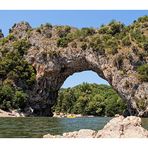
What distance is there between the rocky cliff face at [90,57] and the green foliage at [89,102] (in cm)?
2402

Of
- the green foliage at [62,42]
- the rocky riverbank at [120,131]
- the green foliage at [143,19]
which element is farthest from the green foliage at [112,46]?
the rocky riverbank at [120,131]

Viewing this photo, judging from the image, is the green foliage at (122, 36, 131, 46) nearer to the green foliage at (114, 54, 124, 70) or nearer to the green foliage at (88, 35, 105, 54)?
the green foliage at (114, 54, 124, 70)

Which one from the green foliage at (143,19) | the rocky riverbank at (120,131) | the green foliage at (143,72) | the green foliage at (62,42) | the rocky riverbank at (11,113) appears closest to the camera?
the rocky riverbank at (120,131)

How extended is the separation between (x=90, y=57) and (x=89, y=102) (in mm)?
35210

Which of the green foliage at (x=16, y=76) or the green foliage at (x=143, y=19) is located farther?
the green foliage at (x=143, y=19)

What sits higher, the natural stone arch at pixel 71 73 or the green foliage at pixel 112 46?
the green foliage at pixel 112 46

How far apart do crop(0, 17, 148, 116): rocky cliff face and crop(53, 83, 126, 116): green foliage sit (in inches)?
946

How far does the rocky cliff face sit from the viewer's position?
5903 cm

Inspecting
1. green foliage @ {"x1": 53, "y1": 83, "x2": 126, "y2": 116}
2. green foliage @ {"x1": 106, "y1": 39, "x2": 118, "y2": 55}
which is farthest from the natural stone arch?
green foliage @ {"x1": 53, "y1": 83, "x2": 126, "y2": 116}

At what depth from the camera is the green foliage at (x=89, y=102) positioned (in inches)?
3519

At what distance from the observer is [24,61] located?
64062 millimetres

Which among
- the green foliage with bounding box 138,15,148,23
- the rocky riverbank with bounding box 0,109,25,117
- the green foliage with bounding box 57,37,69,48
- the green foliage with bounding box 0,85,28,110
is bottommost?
the rocky riverbank with bounding box 0,109,25,117

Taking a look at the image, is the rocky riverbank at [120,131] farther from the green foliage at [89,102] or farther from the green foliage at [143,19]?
the green foliage at [89,102]
